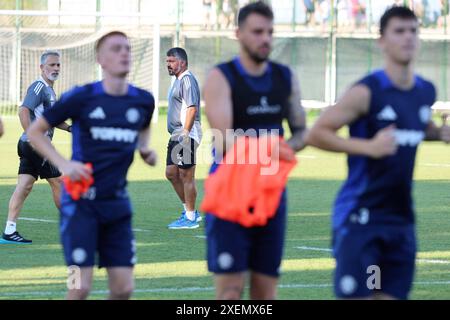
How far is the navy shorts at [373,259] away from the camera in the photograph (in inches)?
276

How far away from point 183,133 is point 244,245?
8491 millimetres

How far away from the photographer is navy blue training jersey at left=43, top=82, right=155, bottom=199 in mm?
8141

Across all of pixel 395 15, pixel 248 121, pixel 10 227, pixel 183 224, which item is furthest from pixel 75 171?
pixel 183 224

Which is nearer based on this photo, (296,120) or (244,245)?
(244,245)

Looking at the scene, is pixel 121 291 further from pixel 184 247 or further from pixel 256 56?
pixel 184 247

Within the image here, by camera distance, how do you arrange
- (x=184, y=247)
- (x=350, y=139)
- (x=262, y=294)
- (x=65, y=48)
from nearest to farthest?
(x=350, y=139), (x=262, y=294), (x=184, y=247), (x=65, y=48)

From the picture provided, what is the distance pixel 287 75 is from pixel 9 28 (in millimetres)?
35759

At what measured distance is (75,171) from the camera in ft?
25.7

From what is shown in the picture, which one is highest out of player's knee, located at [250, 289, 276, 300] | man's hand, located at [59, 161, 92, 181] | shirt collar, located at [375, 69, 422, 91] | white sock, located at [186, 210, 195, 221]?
shirt collar, located at [375, 69, 422, 91]

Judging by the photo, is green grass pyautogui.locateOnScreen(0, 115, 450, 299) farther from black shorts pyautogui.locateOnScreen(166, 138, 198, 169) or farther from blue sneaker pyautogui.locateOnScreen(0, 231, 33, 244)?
black shorts pyautogui.locateOnScreen(166, 138, 198, 169)

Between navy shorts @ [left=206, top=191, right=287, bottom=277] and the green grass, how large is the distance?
269 centimetres

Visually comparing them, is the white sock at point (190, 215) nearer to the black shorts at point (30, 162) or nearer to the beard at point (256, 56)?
the black shorts at point (30, 162)

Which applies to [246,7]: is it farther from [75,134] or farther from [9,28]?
[9,28]

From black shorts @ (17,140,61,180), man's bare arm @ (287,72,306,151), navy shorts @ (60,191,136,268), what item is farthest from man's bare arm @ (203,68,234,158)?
black shorts @ (17,140,61,180)
